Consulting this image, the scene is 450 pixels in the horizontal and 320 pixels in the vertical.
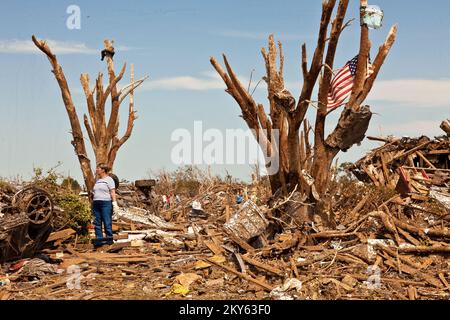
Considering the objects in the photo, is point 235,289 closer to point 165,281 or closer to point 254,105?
point 165,281

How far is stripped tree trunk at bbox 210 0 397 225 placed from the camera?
11.2 metres

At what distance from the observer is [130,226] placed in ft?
52.3

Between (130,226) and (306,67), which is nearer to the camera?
(306,67)

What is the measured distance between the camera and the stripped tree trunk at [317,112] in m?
11.2


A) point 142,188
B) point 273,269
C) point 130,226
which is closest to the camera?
point 273,269

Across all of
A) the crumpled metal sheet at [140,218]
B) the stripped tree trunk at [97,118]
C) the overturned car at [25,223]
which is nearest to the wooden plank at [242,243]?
the overturned car at [25,223]

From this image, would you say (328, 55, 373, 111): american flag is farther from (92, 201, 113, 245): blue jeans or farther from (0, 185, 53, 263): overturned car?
(0, 185, 53, 263): overturned car

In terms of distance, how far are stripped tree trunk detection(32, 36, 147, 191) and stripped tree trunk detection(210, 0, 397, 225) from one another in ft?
25.7

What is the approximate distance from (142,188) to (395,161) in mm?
9337

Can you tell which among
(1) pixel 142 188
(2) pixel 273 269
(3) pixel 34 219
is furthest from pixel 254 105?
(1) pixel 142 188

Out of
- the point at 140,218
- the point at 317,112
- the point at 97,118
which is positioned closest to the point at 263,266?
the point at 317,112

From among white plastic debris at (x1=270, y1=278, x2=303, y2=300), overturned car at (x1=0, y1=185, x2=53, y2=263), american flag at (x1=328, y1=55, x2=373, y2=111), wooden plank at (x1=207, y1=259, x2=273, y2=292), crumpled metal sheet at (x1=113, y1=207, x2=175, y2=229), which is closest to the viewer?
white plastic debris at (x1=270, y1=278, x2=303, y2=300)

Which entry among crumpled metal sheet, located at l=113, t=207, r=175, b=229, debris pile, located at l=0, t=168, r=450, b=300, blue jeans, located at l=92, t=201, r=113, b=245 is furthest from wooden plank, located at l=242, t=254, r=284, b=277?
crumpled metal sheet, located at l=113, t=207, r=175, b=229
